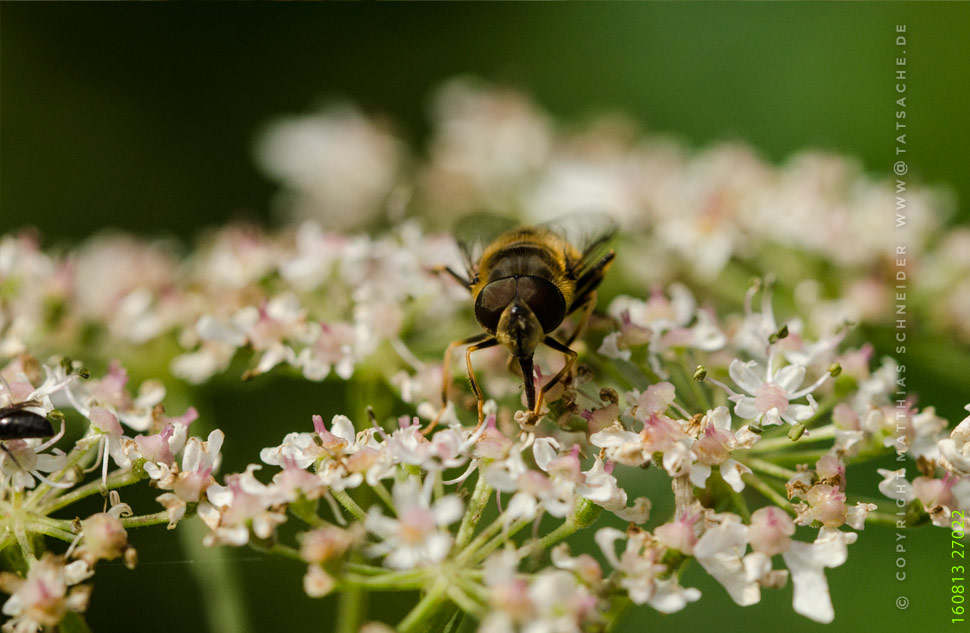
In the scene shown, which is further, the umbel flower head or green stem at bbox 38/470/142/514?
green stem at bbox 38/470/142/514

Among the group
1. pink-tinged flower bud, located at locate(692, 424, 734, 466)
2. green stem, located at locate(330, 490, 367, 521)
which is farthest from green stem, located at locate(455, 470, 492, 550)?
pink-tinged flower bud, located at locate(692, 424, 734, 466)

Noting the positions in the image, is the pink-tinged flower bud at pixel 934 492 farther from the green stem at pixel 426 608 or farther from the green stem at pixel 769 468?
the green stem at pixel 426 608

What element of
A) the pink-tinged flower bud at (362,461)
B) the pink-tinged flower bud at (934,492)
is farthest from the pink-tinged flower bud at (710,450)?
the pink-tinged flower bud at (362,461)

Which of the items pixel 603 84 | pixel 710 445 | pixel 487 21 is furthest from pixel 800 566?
pixel 487 21

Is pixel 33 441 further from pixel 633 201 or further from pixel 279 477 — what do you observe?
pixel 633 201

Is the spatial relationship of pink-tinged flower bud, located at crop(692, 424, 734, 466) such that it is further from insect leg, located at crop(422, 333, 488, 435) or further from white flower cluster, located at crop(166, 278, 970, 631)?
insect leg, located at crop(422, 333, 488, 435)

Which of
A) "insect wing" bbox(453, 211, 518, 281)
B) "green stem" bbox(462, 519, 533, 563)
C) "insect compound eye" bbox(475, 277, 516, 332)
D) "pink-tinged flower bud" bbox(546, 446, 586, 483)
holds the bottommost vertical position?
"green stem" bbox(462, 519, 533, 563)

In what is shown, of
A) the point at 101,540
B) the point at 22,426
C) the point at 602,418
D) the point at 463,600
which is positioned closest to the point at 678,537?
the point at 602,418
